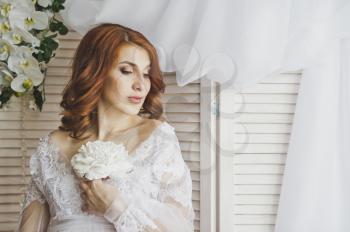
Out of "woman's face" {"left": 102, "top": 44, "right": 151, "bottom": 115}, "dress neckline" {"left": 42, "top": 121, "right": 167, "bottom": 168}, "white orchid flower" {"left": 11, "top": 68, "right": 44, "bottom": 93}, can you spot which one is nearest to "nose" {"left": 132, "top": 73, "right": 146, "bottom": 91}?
"woman's face" {"left": 102, "top": 44, "right": 151, "bottom": 115}

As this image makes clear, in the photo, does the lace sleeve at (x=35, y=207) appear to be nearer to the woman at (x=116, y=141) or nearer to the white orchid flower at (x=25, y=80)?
the woman at (x=116, y=141)

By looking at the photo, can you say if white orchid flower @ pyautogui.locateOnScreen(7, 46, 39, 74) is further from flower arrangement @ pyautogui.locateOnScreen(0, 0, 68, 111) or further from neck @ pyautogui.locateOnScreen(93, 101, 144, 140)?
neck @ pyautogui.locateOnScreen(93, 101, 144, 140)

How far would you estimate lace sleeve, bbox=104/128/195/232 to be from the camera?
1264 mm

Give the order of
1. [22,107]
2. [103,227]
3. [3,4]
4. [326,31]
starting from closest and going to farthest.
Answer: [103,227] < [326,31] < [3,4] < [22,107]

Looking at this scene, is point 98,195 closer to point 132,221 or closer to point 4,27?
point 132,221

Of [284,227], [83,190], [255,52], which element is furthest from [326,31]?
[83,190]

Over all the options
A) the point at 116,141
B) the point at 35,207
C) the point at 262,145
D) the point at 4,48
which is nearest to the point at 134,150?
the point at 116,141

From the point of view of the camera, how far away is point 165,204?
1329mm

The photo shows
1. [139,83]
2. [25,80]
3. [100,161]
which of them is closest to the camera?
[100,161]

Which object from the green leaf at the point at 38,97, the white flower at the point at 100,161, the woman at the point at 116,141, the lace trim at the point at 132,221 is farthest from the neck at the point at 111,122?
the green leaf at the point at 38,97

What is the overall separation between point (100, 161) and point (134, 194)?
123mm

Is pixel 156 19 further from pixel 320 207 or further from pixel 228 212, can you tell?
pixel 320 207

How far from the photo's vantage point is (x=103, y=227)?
1305 mm

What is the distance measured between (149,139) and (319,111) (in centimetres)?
51
